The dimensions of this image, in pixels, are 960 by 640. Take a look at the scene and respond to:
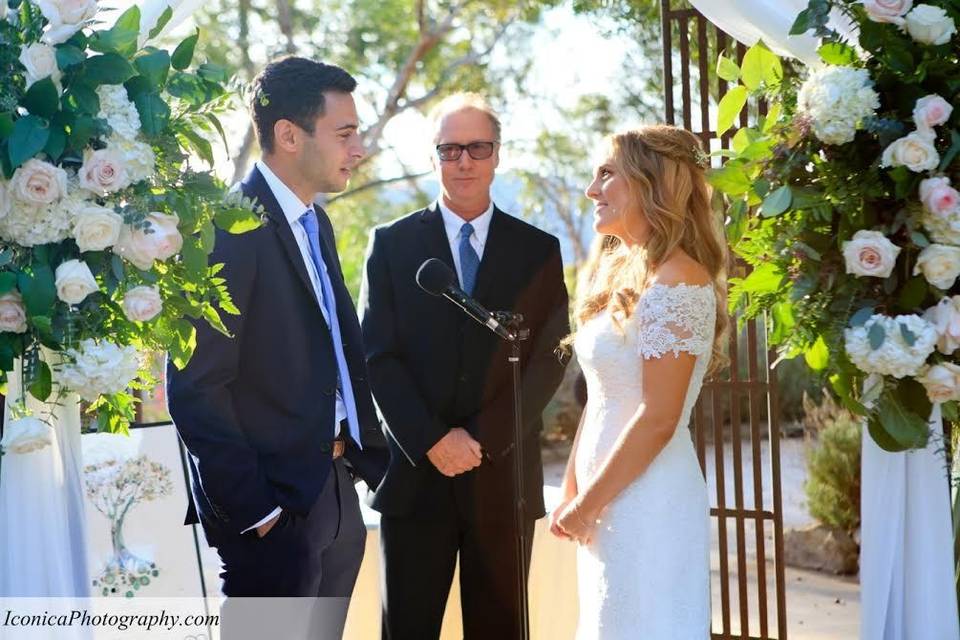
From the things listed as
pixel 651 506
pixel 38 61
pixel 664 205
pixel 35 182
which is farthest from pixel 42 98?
pixel 651 506

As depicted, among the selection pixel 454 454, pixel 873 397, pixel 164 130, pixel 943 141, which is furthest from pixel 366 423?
pixel 943 141

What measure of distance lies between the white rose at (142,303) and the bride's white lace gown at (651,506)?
1.20m

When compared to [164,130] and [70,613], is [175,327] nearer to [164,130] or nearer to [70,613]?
[164,130]

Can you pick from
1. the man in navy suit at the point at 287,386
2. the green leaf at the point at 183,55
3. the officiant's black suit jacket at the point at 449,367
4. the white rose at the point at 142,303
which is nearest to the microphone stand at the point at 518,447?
the man in navy suit at the point at 287,386

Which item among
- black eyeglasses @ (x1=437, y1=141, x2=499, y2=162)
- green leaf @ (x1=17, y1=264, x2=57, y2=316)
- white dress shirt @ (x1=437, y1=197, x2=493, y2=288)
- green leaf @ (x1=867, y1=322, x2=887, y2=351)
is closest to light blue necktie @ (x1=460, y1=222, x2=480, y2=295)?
white dress shirt @ (x1=437, y1=197, x2=493, y2=288)

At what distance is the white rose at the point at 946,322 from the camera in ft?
10.0

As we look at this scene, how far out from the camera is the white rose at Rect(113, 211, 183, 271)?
2773 mm

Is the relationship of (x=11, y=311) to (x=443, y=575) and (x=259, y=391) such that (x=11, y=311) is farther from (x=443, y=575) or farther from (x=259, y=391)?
(x=443, y=575)

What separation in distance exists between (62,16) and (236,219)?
1.91ft

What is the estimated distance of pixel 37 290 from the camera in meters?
2.71

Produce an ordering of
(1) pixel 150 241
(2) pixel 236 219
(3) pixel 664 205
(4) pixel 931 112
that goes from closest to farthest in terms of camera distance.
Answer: (1) pixel 150 241 < (2) pixel 236 219 < (4) pixel 931 112 < (3) pixel 664 205

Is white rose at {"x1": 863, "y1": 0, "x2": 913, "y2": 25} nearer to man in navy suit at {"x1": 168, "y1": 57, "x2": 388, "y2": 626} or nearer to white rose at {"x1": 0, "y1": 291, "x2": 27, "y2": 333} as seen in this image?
man in navy suit at {"x1": 168, "y1": 57, "x2": 388, "y2": 626}

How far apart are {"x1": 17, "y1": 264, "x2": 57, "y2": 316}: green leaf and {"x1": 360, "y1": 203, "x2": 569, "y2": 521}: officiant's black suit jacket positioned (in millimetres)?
1433

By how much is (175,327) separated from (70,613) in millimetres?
760
